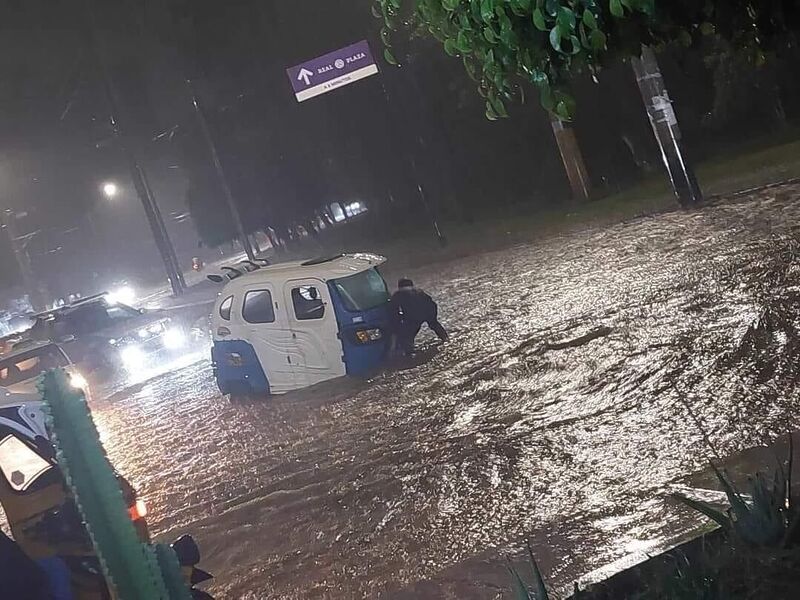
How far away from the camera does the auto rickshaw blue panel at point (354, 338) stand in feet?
41.0

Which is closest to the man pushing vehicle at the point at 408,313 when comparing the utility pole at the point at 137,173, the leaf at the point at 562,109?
the leaf at the point at 562,109

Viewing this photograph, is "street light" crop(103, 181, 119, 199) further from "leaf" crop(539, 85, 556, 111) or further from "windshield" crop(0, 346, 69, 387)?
Result: "leaf" crop(539, 85, 556, 111)

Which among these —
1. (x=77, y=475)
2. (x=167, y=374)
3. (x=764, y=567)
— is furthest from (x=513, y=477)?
(x=167, y=374)

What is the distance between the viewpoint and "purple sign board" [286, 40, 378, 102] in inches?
1021

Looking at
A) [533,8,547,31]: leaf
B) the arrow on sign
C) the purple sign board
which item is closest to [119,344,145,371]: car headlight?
the purple sign board

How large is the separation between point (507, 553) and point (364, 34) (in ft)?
94.7

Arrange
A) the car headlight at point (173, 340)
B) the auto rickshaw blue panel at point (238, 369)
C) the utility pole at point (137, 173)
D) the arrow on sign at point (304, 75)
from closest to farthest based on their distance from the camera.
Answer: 1. the auto rickshaw blue panel at point (238, 369)
2. the car headlight at point (173, 340)
3. the arrow on sign at point (304, 75)
4. the utility pole at point (137, 173)

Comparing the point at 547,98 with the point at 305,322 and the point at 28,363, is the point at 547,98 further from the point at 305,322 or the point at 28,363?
the point at 28,363

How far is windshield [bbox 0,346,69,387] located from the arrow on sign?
12158 millimetres

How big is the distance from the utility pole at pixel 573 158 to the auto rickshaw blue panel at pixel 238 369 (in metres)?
11.9

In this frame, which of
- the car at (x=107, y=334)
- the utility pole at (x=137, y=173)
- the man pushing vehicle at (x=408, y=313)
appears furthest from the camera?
the utility pole at (x=137, y=173)

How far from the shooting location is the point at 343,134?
39.1 meters

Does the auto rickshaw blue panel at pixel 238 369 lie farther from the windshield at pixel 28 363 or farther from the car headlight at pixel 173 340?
the car headlight at pixel 173 340

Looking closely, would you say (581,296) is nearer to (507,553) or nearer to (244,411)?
(244,411)
